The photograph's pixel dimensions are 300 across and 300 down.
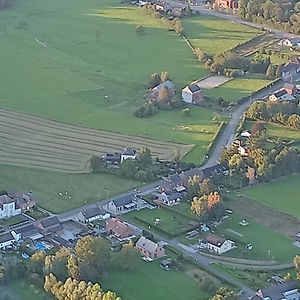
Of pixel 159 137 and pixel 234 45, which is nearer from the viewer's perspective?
pixel 159 137

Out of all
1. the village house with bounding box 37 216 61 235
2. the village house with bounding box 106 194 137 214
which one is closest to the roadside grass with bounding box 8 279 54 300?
the village house with bounding box 37 216 61 235

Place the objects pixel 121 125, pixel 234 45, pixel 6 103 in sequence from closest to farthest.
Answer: pixel 121 125
pixel 6 103
pixel 234 45

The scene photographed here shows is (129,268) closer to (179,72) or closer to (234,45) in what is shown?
(179,72)

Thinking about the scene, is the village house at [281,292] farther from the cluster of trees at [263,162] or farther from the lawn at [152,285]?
the cluster of trees at [263,162]

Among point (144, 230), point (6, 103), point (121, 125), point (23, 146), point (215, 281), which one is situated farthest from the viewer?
point (6, 103)

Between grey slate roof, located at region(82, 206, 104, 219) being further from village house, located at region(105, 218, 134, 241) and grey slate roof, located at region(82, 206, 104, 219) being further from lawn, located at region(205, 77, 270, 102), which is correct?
lawn, located at region(205, 77, 270, 102)

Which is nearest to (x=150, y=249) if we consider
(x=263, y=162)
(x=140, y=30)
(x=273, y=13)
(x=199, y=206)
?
(x=199, y=206)

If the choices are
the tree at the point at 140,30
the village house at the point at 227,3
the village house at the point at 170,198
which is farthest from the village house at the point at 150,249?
the village house at the point at 227,3

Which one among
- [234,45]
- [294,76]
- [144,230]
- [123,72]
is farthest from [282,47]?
[144,230]
